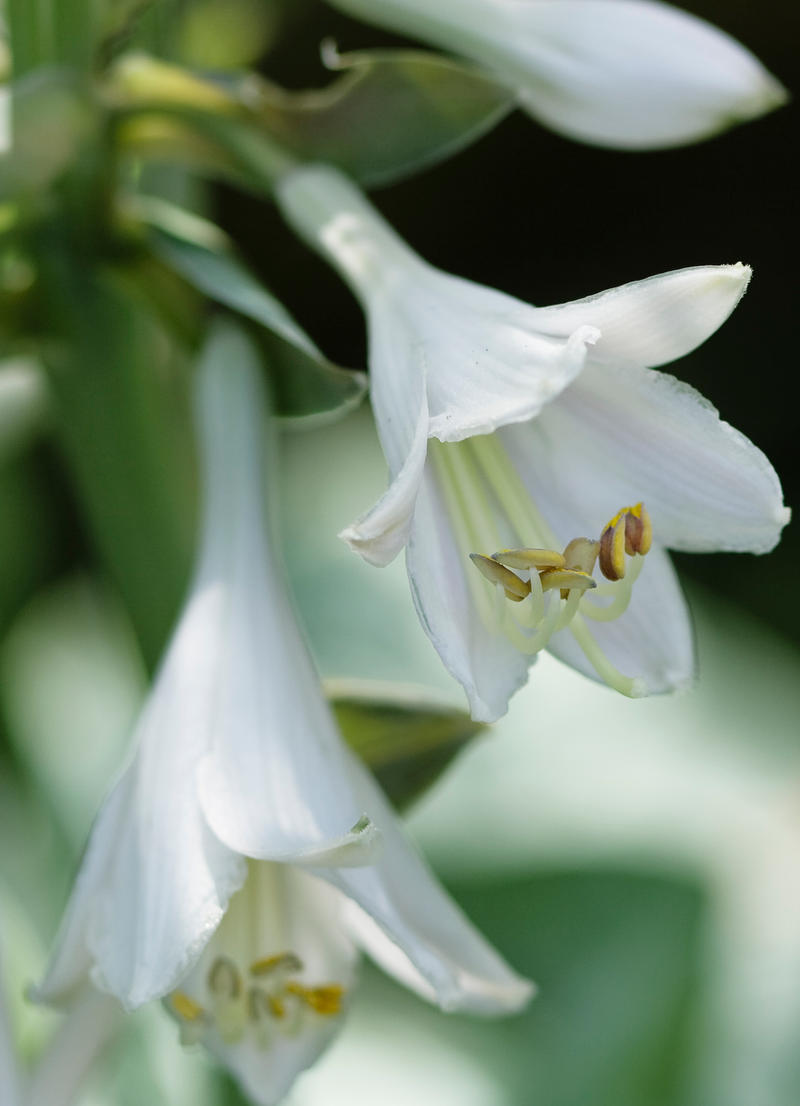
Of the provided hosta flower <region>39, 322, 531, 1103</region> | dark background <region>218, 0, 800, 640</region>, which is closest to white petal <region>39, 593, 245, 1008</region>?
hosta flower <region>39, 322, 531, 1103</region>

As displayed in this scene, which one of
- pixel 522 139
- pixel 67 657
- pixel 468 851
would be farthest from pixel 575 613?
pixel 522 139

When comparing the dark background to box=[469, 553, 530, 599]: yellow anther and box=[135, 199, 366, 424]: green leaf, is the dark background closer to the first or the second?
box=[135, 199, 366, 424]: green leaf

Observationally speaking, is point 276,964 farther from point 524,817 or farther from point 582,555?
point 524,817

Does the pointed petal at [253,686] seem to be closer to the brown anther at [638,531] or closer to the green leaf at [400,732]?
the green leaf at [400,732]

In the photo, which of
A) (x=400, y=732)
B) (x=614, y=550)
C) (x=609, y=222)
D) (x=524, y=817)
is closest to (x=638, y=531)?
(x=614, y=550)

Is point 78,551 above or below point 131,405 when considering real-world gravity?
below

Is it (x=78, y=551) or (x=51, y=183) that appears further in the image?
(x=78, y=551)

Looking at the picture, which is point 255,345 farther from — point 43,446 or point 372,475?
point 43,446
